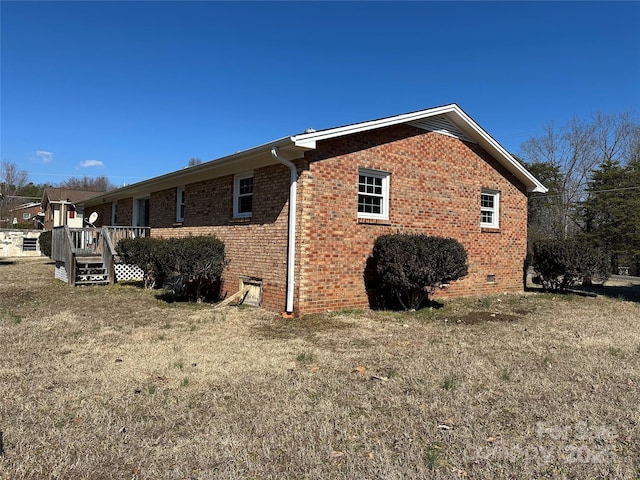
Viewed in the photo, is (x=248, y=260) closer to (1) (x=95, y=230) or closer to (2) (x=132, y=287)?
(2) (x=132, y=287)

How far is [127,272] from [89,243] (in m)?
2.39

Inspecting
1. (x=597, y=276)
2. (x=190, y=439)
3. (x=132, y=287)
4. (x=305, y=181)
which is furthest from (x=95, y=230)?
(x=597, y=276)

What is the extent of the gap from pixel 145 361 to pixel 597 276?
11.9 metres

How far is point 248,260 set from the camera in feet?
34.5

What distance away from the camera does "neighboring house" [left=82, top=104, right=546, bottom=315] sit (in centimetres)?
909

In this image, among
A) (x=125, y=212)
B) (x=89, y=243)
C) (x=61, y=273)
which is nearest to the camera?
(x=61, y=273)

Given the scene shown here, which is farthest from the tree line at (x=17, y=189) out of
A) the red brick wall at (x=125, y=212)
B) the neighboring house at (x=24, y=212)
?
the red brick wall at (x=125, y=212)

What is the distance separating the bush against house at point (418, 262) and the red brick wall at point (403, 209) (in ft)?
2.44

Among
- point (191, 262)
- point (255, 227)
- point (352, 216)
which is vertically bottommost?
point (191, 262)

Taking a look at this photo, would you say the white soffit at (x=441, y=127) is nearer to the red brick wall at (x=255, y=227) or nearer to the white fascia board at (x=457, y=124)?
the white fascia board at (x=457, y=124)

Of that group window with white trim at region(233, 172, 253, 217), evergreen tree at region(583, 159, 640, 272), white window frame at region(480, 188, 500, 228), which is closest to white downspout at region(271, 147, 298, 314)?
window with white trim at region(233, 172, 253, 217)

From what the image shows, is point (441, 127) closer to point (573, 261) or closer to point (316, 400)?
point (573, 261)

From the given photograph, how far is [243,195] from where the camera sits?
36.6 ft

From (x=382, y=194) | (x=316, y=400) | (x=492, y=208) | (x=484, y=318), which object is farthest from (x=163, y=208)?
(x=316, y=400)
